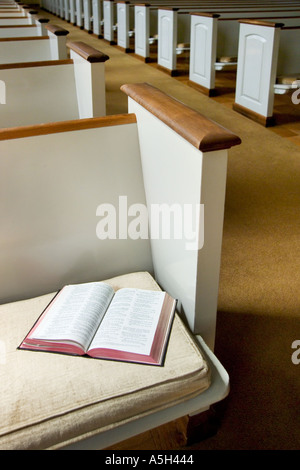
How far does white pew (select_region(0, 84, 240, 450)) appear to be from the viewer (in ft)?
3.50

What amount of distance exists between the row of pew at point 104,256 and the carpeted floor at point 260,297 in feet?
0.77

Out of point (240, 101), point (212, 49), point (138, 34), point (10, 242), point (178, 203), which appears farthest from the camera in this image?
point (138, 34)

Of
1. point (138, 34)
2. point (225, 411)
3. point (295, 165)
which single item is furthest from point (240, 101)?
point (225, 411)

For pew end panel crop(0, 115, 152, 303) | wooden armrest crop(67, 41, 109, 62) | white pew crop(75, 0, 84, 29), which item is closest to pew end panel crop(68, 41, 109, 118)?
wooden armrest crop(67, 41, 109, 62)

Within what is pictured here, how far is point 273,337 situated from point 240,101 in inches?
126

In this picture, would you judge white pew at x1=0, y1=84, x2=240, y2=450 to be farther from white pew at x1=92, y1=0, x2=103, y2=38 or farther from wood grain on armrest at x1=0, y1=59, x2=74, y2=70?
white pew at x1=92, y1=0, x2=103, y2=38

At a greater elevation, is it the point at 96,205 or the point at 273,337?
the point at 96,205

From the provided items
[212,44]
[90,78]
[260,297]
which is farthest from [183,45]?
[260,297]

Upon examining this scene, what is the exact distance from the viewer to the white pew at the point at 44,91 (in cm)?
265

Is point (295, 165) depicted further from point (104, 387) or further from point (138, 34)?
point (138, 34)

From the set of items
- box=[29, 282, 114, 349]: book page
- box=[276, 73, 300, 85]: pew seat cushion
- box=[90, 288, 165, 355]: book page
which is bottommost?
box=[90, 288, 165, 355]: book page

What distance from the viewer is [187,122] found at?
46.3 inches

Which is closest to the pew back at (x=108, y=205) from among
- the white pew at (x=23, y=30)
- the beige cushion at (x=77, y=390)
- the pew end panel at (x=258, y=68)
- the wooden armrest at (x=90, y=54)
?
the beige cushion at (x=77, y=390)

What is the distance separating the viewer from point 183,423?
1.39 metres
